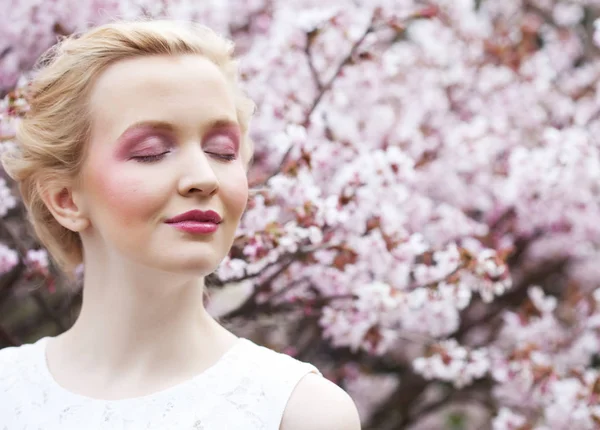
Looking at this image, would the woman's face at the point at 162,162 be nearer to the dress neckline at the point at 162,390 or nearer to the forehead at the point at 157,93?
the forehead at the point at 157,93

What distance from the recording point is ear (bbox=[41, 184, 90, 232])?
1562mm

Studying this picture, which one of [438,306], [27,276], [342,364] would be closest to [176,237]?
[27,276]

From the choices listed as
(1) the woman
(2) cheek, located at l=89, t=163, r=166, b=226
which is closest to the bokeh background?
(1) the woman

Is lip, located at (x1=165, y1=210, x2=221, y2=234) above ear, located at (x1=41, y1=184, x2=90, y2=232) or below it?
above

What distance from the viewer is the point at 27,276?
2.43 m

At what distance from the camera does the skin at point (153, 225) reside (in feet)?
4.68

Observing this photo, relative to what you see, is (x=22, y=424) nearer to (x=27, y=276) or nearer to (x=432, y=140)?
(x=27, y=276)

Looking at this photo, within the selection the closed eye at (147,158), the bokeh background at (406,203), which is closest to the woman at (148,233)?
the closed eye at (147,158)

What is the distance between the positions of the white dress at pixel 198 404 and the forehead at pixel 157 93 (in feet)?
1.42

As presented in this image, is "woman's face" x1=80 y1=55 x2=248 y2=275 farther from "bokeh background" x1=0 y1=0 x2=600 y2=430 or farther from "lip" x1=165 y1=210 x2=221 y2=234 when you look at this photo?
"bokeh background" x1=0 y1=0 x2=600 y2=430

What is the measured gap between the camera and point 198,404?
147 centimetres

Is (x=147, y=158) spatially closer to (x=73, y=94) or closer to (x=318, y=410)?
(x=73, y=94)

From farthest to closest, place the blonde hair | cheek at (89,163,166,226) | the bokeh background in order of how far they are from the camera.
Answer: the bokeh background < the blonde hair < cheek at (89,163,166,226)

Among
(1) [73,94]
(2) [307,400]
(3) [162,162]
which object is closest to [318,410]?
(2) [307,400]
